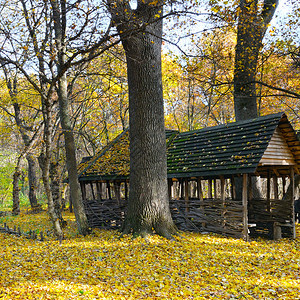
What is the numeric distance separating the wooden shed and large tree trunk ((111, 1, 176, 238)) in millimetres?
2336

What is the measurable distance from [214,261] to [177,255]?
2.87 ft

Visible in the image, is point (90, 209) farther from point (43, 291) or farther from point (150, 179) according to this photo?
point (43, 291)

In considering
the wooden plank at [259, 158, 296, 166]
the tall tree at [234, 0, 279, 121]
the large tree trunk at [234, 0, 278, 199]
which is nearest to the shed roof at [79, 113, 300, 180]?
the wooden plank at [259, 158, 296, 166]

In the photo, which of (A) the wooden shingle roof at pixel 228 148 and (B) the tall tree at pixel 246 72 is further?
(B) the tall tree at pixel 246 72

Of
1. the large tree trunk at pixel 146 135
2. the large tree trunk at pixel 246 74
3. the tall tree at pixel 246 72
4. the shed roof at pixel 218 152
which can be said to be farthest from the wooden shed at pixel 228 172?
the large tree trunk at pixel 146 135

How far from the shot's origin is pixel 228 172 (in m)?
9.95

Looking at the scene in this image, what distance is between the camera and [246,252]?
8.14m

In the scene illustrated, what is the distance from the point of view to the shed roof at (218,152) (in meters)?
10.1

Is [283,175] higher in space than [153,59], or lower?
lower

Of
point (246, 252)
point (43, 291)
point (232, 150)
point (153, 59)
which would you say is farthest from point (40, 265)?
point (232, 150)

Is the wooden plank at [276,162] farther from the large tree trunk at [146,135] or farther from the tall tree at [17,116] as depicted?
the tall tree at [17,116]

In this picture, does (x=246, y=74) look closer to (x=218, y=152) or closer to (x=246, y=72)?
(x=246, y=72)

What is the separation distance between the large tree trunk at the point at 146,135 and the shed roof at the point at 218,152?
232 centimetres

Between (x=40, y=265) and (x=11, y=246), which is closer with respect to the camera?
(x=40, y=265)
